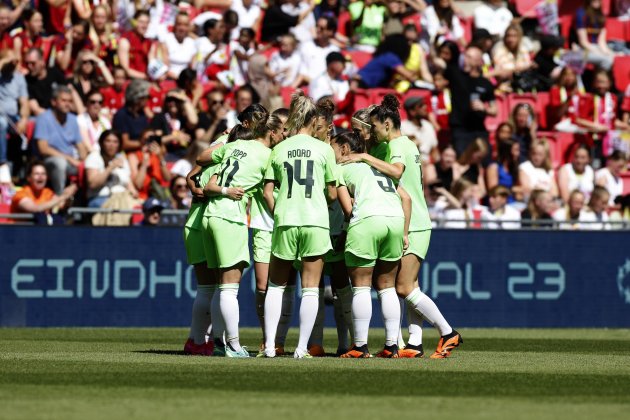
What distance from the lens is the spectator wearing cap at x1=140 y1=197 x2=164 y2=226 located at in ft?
58.5

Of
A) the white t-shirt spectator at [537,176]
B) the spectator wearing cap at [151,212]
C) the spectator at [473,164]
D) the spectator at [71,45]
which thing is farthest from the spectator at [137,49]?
the white t-shirt spectator at [537,176]

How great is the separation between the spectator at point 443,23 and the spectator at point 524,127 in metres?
2.54

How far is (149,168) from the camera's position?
19.0 metres

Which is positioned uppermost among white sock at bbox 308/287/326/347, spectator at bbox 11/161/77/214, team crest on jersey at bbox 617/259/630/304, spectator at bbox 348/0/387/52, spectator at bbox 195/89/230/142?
spectator at bbox 348/0/387/52

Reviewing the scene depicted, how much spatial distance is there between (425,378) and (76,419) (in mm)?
3161

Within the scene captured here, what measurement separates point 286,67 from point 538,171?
13.9 ft

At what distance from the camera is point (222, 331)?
12016 millimetres

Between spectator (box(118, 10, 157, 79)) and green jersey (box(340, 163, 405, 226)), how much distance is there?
9984 millimetres

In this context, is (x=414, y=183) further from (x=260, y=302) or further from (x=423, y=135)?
(x=423, y=135)

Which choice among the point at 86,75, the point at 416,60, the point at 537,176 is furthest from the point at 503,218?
the point at 86,75

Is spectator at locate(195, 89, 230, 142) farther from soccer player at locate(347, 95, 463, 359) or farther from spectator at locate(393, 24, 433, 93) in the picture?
soccer player at locate(347, 95, 463, 359)

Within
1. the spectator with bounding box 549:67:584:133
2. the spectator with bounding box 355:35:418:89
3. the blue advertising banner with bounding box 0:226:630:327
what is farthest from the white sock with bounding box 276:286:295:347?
the spectator with bounding box 549:67:584:133

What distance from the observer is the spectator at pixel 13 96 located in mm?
19125

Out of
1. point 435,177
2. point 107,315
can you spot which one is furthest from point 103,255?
point 435,177
